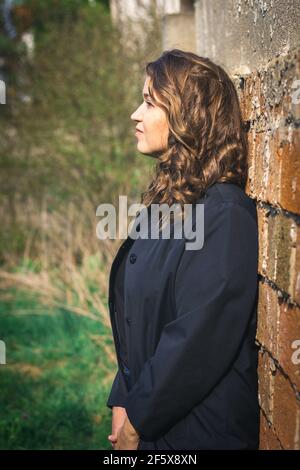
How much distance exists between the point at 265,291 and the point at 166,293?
327 millimetres

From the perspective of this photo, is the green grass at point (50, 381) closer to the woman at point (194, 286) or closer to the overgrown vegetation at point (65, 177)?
the overgrown vegetation at point (65, 177)

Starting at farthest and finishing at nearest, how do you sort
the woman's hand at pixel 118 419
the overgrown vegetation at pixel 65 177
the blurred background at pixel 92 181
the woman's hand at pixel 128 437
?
the overgrown vegetation at pixel 65 177
the woman's hand at pixel 118 419
the woman's hand at pixel 128 437
the blurred background at pixel 92 181

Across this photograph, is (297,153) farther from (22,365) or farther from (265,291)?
(22,365)

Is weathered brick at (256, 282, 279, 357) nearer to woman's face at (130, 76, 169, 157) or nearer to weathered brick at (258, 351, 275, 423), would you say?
weathered brick at (258, 351, 275, 423)

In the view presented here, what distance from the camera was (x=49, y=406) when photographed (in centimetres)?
400

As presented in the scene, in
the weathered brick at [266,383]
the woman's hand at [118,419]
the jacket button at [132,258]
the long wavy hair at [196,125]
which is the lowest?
the woman's hand at [118,419]

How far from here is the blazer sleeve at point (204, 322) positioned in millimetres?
1729

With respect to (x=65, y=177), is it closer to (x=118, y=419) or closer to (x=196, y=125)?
(x=118, y=419)

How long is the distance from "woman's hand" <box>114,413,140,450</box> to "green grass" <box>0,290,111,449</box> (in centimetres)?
153

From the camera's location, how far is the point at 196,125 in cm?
198

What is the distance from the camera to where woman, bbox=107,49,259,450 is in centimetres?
175

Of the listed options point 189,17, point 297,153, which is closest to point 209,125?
point 297,153

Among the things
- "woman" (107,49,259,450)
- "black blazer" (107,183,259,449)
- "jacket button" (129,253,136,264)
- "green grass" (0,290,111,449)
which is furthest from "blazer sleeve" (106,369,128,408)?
"green grass" (0,290,111,449)

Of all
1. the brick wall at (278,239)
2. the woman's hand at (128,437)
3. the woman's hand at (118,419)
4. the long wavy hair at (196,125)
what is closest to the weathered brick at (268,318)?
the brick wall at (278,239)
